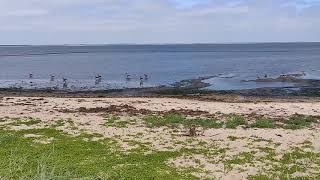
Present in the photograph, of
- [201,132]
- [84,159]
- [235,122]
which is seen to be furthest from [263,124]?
[84,159]

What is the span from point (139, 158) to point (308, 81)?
45948 mm

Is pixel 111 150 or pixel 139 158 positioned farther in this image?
pixel 111 150

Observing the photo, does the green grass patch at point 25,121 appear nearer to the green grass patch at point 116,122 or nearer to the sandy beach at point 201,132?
the sandy beach at point 201,132

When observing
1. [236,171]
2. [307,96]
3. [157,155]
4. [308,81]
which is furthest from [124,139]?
[308,81]

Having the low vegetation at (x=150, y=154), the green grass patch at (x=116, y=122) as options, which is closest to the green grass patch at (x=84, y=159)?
the low vegetation at (x=150, y=154)

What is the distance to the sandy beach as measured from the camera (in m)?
14.1

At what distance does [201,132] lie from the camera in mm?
18969

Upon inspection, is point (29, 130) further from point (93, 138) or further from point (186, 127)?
point (186, 127)

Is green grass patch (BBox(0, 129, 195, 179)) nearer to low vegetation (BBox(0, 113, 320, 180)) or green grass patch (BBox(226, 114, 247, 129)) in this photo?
low vegetation (BBox(0, 113, 320, 180))

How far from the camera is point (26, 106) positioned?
27344 millimetres

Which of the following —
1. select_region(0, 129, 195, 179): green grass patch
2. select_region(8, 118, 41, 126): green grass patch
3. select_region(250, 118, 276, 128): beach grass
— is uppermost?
select_region(0, 129, 195, 179): green grass patch

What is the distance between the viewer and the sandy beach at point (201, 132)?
1407 centimetres

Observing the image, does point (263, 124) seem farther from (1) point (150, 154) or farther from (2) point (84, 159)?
(2) point (84, 159)

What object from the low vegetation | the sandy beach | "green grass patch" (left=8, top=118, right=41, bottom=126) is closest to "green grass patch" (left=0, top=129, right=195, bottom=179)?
the low vegetation
